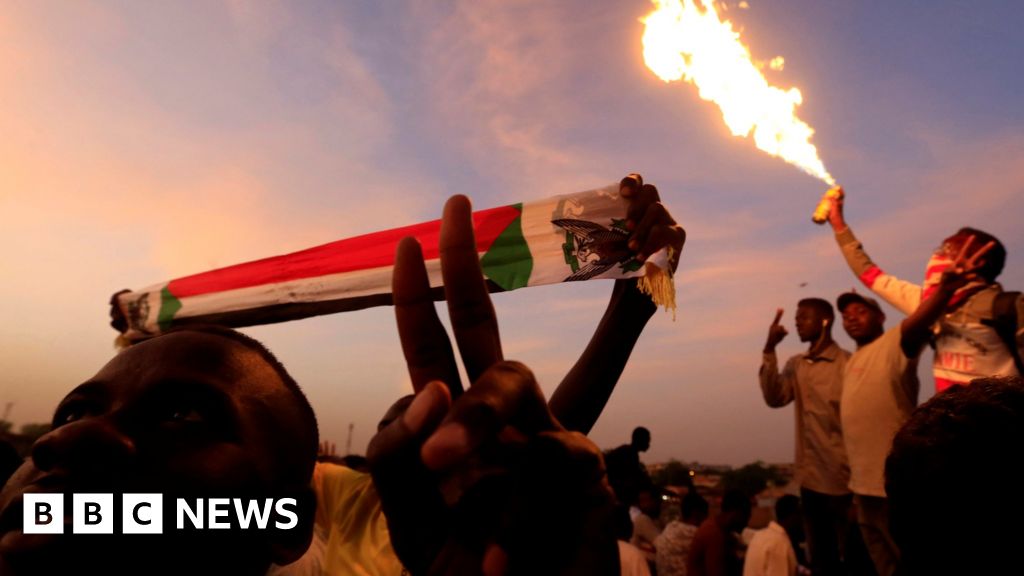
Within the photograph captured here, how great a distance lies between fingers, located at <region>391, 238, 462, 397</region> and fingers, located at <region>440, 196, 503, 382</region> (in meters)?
0.04

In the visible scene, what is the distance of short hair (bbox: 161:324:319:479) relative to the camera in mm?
1918

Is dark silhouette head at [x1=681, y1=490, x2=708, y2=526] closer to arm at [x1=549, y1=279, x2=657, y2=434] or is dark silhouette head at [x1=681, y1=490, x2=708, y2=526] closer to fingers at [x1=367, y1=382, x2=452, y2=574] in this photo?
arm at [x1=549, y1=279, x2=657, y2=434]

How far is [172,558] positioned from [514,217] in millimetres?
2706

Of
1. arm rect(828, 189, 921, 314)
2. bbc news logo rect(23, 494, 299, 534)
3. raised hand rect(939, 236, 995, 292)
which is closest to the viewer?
bbc news logo rect(23, 494, 299, 534)

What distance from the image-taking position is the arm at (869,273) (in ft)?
15.2

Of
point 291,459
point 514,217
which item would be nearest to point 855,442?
point 514,217

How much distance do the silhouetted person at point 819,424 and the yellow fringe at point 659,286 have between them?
3922mm

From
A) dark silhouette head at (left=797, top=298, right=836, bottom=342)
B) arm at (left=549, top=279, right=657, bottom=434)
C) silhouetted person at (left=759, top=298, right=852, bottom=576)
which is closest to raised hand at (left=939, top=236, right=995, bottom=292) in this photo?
silhouetted person at (left=759, top=298, right=852, bottom=576)

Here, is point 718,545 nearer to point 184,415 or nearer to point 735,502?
point 735,502

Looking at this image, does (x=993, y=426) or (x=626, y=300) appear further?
Answer: (x=626, y=300)

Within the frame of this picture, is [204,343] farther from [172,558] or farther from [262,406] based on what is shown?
[172,558]

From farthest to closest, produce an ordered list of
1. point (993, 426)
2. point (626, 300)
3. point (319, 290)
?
point (319, 290), point (626, 300), point (993, 426)

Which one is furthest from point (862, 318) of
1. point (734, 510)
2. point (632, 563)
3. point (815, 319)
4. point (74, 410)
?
point (74, 410)

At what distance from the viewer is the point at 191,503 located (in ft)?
4.87
